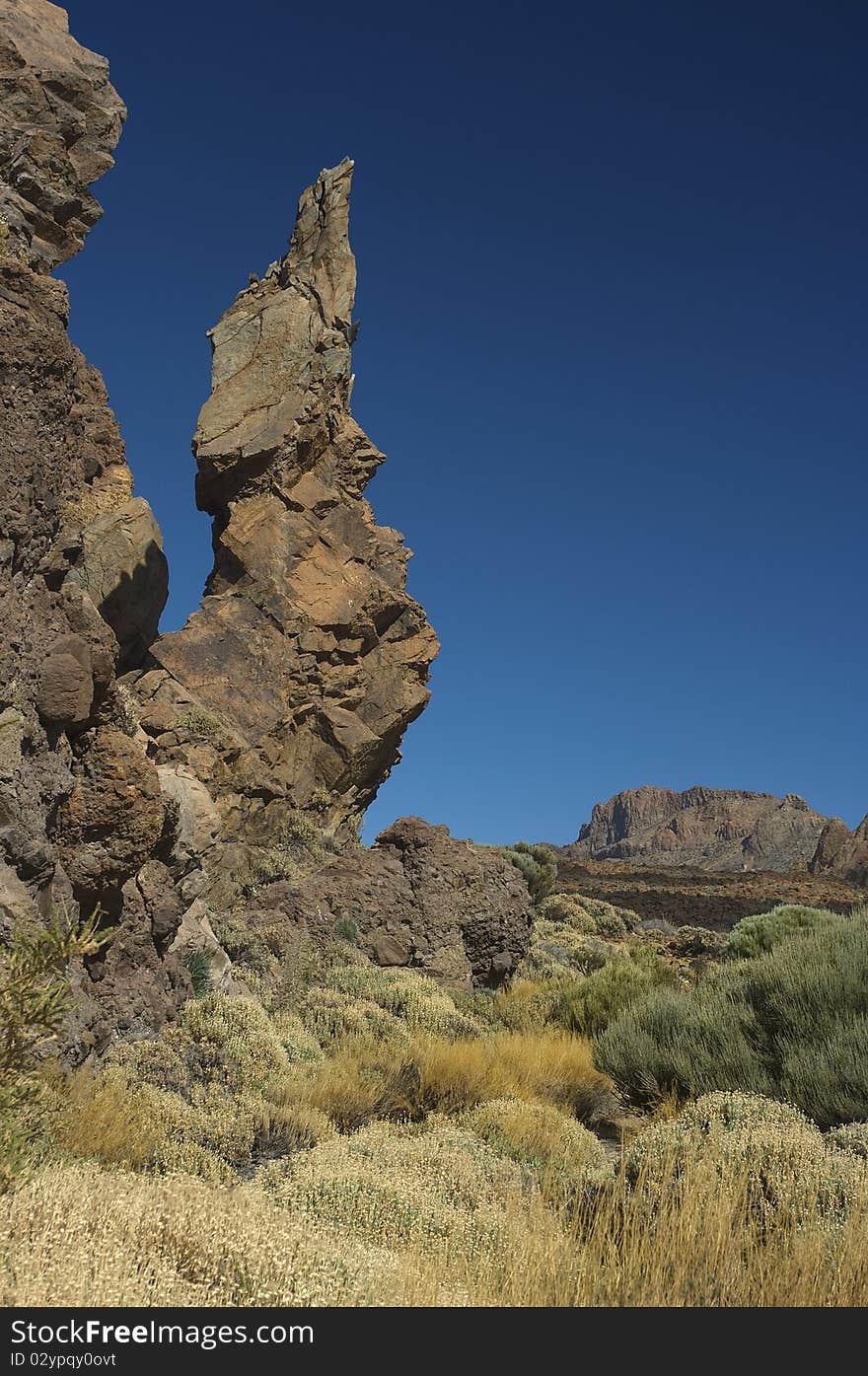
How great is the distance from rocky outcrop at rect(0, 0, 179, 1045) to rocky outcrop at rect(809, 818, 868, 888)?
2490 inches

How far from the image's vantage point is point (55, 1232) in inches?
131

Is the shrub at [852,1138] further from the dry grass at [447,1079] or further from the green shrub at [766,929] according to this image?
the green shrub at [766,929]

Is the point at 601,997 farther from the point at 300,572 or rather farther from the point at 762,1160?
the point at 300,572

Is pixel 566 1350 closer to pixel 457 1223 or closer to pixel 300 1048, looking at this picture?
pixel 457 1223

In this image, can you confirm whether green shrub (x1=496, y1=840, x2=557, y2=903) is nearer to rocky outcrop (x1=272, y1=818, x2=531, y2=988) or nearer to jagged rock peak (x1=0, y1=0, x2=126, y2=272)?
rocky outcrop (x1=272, y1=818, x2=531, y2=988)

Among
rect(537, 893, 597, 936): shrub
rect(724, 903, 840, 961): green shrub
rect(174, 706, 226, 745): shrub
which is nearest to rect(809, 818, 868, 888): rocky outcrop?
rect(537, 893, 597, 936): shrub

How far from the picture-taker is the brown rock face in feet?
57.0

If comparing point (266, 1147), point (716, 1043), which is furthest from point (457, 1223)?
point (716, 1043)

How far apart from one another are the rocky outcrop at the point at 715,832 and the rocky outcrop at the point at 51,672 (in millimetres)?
75717

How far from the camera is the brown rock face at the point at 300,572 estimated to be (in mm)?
17359

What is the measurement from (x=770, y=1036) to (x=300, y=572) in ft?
44.1

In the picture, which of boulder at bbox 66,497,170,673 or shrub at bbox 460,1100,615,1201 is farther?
boulder at bbox 66,497,170,673

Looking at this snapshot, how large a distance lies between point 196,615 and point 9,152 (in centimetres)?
935

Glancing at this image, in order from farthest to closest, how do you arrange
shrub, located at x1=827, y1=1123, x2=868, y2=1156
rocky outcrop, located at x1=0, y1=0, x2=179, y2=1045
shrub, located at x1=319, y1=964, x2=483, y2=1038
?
shrub, located at x1=319, y1=964, x2=483, y2=1038 < rocky outcrop, located at x1=0, y1=0, x2=179, y2=1045 < shrub, located at x1=827, y1=1123, x2=868, y2=1156
